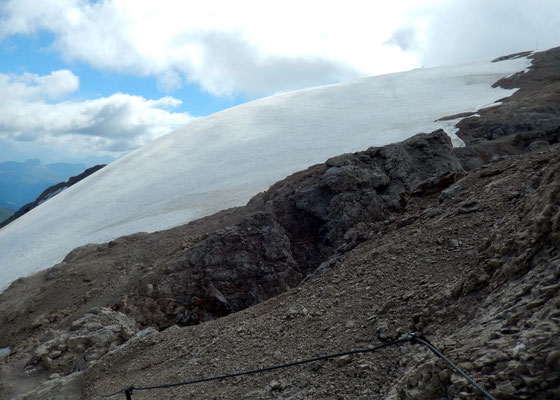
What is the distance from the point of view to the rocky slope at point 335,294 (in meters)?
4.08

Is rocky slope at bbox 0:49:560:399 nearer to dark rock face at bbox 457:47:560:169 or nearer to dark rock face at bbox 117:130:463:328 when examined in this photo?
dark rock face at bbox 117:130:463:328

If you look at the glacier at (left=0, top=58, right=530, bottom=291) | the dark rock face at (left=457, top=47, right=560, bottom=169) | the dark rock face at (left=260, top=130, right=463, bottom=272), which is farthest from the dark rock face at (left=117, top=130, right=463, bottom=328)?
the glacier at (left=0, top=58, right=530, bottom=291)

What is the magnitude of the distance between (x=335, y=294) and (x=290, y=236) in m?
7.43

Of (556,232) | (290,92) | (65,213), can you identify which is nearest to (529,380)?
(556,232)

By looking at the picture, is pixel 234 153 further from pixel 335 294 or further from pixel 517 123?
pixel 335 294

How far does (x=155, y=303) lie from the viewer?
498 inches

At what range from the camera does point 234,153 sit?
37.0 metres

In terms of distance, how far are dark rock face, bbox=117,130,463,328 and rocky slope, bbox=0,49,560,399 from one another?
0.05 meters

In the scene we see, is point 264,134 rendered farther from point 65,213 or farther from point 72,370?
point 72,370

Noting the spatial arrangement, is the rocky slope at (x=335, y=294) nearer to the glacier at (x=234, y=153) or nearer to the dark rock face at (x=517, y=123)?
the dark rock face at (x=517, y=123)

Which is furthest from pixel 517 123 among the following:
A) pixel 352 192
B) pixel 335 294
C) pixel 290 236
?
pixel 335 294

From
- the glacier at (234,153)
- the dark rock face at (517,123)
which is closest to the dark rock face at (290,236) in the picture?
the dark rock face at (517,123)

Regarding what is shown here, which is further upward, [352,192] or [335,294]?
[352,192]

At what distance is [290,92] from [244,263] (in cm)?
4442
